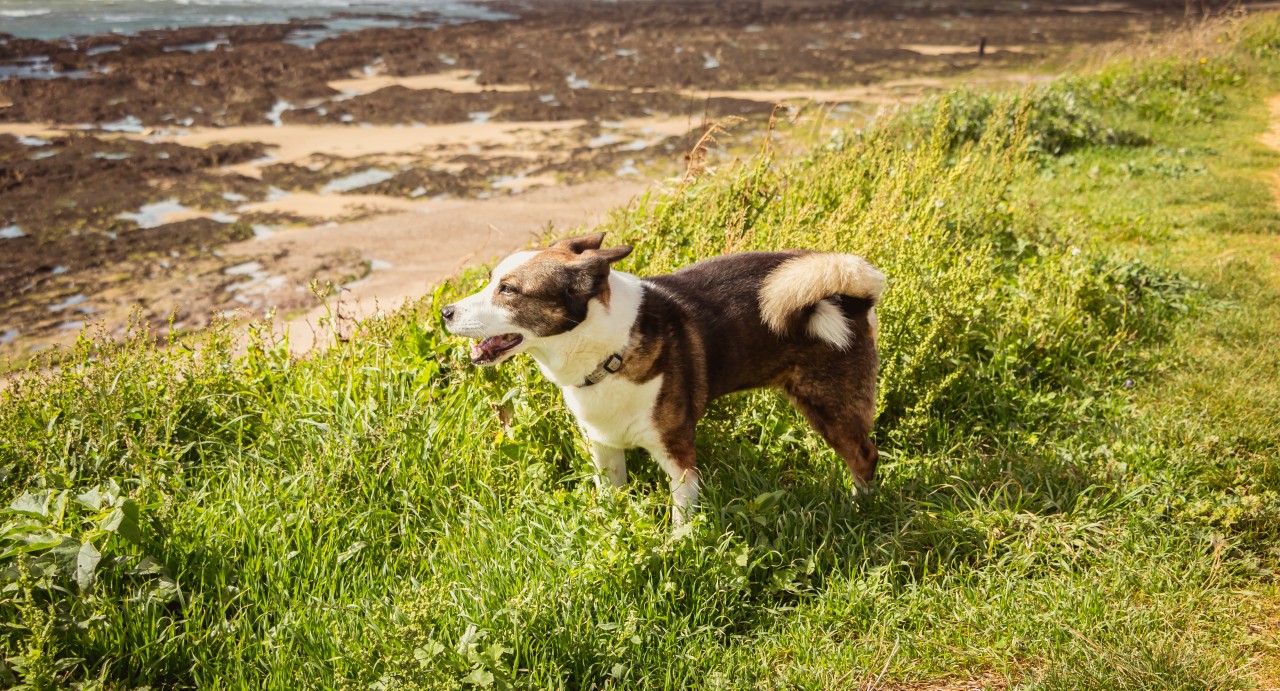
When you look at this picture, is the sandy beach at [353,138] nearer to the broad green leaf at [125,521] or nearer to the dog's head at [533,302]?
the broad green leaf at [125,521]

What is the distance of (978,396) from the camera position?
414cm

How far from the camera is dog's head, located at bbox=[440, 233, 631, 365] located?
288 cm

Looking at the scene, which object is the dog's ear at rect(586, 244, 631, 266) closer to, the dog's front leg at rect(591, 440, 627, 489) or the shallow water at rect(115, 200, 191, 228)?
the dog's front leg at rect(591, 440, 627, 489)

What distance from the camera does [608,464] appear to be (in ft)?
10.8

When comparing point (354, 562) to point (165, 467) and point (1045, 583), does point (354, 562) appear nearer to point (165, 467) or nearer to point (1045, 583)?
point (165, 467)

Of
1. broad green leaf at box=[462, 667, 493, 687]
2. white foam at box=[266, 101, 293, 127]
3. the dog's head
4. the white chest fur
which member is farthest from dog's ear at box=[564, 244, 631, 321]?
white foam at box=[266, 101, 293, 127]

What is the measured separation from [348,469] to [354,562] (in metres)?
0.47

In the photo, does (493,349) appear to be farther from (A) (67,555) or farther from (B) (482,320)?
(A) (67,555)

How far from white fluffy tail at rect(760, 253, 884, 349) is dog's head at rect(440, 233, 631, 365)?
0.63 m

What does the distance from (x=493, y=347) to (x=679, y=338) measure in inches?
28.0

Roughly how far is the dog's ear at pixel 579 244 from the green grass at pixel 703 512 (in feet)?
2.34

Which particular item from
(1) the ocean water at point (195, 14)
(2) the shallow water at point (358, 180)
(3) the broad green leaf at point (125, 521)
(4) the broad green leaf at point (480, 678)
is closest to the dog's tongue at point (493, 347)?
(4) the broad green leaf at point (480, 678)

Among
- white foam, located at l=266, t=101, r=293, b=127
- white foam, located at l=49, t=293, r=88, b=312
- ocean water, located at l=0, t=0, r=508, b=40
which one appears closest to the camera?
white foam, located at l=49, t=293, r=88, b=312

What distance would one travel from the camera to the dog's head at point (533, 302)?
288cm
